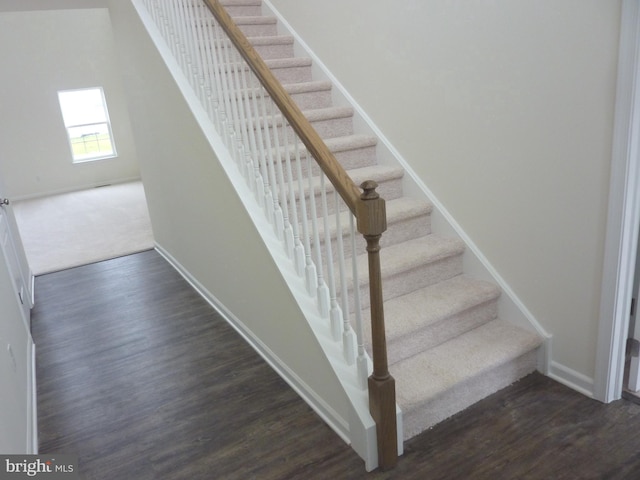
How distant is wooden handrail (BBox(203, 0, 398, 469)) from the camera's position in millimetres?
1757

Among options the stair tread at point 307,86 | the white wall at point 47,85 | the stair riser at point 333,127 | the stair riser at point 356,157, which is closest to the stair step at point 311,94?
the stair tread at point 307,86

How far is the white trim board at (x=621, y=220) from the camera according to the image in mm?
1843

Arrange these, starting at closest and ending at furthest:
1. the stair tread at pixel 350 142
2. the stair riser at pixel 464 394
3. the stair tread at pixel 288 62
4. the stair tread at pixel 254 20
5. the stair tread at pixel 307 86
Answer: the stair riser at pixel 464 394, the stair tread at pixel 350 142, the stair tread at pixel 307 86, the stair tread at pixel 288 62, the stair tread at pixel 254 20

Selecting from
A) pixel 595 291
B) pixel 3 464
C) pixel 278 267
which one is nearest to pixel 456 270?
pixel 595 291

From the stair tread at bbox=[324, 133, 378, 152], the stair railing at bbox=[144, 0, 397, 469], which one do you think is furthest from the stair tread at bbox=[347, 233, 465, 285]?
the stair tread at bbox=[324, 133, 378, 152]

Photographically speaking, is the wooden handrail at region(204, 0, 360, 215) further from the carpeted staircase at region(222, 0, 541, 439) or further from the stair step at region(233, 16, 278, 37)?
the stair step at region(233, 16, 278, 37)

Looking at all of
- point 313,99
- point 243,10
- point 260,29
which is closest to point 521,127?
point 313,99

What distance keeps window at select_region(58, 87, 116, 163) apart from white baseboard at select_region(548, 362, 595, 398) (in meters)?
9.59

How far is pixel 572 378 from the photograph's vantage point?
2.36 metres

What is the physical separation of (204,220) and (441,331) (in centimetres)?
172

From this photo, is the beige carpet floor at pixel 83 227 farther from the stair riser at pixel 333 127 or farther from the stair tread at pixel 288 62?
the stair riser at pixel 333 127

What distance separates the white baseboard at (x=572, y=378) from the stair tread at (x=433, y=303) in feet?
1.48

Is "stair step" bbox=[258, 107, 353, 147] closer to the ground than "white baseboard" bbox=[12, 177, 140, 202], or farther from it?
farther from it

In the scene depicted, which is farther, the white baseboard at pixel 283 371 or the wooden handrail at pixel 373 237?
the white baseboard at pixel 283 371
